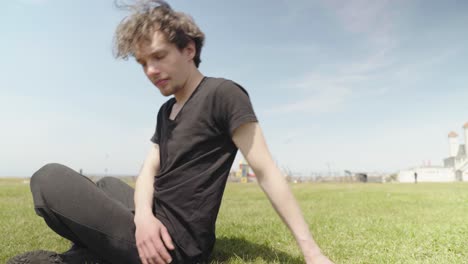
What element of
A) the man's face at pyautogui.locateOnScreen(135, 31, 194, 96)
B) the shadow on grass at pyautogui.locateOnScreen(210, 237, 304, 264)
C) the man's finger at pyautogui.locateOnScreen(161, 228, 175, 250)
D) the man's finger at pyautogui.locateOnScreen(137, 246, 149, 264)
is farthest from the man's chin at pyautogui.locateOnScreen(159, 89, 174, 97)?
the shadow on grass at pyautogui.locateOnScreen(210, 237, 304, 264)

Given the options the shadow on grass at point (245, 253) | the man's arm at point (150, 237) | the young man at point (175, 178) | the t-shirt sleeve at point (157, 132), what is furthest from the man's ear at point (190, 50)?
the shadow on grass at point (245, 253)

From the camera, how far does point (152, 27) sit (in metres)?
2.53

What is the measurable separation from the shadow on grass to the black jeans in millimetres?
962

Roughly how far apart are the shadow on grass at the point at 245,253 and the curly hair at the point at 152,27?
6.29 ft

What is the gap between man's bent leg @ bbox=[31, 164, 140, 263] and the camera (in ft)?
7.75

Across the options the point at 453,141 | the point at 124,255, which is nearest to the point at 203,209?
the point at 124,255

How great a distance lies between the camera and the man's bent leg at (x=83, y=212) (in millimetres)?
2363

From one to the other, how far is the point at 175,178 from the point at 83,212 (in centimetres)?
64

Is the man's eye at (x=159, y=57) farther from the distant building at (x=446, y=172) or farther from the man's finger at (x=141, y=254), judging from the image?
the distant building at (x=446, y=172)

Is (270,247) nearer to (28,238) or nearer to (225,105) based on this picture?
(225,105)

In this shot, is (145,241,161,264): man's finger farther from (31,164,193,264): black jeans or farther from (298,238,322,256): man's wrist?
(298,238,322,256): man's wrist

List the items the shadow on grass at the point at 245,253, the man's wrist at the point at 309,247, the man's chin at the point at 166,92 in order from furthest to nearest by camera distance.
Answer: the shadow on grass at the point at 245,253
the man's chin at the point at 166,92
the man's wrist at the point at 309,247

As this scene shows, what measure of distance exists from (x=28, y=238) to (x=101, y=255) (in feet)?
9.06

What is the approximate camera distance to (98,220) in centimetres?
239
